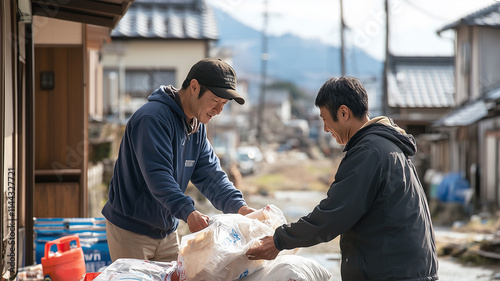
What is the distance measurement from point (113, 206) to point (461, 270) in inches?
388

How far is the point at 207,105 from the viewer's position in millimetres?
4230

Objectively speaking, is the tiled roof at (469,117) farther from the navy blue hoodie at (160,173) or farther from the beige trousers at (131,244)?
the beige trousers at (131,244)

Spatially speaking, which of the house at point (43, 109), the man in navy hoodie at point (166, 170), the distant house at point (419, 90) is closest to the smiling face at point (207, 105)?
the man in navy hoodie at point (166, 170)

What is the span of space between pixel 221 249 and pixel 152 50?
20.6 m

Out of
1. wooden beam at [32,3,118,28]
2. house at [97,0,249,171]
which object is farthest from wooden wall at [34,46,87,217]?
house at [97,0,249,171]

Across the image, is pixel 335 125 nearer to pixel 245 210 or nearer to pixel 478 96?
pixel 245 210

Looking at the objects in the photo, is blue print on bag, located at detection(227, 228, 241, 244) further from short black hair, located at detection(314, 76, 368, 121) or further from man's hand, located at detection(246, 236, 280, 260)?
short black hair, located at detection(314, 76, 368, 121)

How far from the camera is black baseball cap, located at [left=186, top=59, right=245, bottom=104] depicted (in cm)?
409

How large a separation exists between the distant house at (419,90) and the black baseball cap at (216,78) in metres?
25.8

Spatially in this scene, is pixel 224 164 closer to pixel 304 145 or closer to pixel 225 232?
pixel 225 232

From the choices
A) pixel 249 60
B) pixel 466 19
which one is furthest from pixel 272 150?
pixel 249 60

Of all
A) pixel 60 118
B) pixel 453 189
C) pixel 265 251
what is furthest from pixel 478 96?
pixel 265 251

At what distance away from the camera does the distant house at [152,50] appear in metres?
22.9

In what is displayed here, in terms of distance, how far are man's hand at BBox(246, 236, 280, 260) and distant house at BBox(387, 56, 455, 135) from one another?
2616 cm
